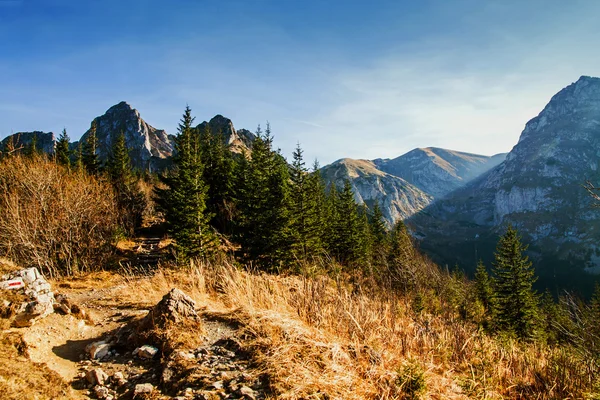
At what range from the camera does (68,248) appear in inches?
727

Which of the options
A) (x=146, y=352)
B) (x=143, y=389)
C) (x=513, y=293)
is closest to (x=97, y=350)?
(x=146, y=352)

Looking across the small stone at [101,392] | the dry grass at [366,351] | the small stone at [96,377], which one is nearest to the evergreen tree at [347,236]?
the dry grass at [366,351]

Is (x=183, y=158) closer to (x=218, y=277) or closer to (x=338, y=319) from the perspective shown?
(x=218, y=277)

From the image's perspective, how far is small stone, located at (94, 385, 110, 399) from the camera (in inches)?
123

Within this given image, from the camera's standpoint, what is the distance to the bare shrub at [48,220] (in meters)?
15.8

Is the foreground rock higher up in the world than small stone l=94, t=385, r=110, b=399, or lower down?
higher up

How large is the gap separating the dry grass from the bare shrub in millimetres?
15666

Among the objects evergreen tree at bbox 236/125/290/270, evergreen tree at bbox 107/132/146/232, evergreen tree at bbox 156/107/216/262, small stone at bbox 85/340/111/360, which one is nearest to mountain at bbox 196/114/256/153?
evergreen tree at bbox 107/132/146/232

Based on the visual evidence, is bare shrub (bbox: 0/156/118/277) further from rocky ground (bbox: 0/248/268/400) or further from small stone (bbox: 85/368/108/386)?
small stone (bbox: 85/368/108/386)

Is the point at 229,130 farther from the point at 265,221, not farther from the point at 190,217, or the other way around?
the point at 190,217

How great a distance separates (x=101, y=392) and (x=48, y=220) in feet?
64.0

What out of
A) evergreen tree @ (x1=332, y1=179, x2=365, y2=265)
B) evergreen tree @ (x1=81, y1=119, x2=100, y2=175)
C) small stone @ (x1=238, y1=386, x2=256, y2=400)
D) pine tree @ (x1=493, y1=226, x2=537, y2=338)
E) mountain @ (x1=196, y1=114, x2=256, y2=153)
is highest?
mountain @ (x1=196, y1=114, x2=256, y2=153)

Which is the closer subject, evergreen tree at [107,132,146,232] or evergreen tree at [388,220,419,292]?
evergreen tree at [388,220,419,292]

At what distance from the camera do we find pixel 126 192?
38875mm
